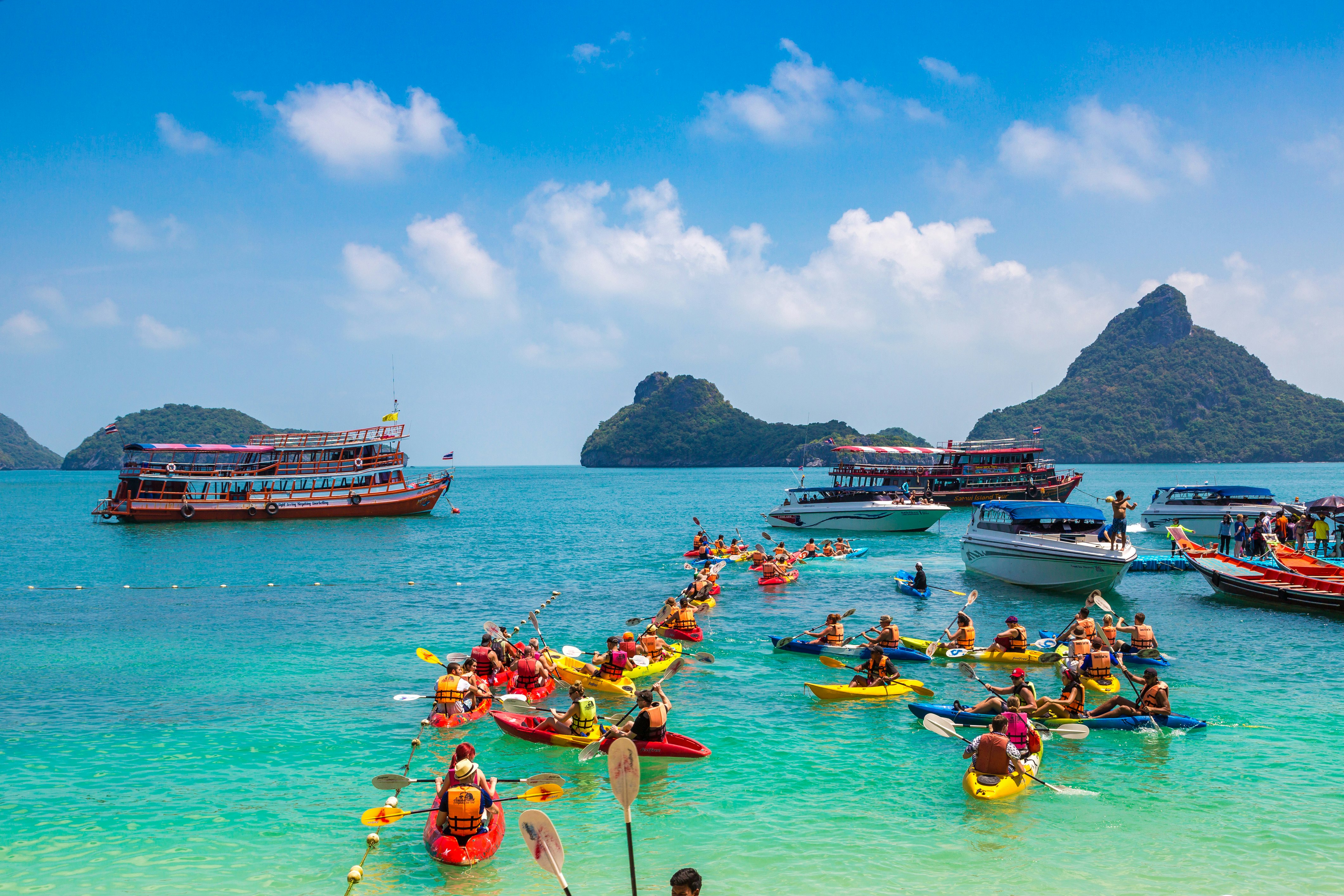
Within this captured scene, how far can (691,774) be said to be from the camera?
1639 cm

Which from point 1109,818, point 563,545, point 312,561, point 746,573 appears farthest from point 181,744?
point 563,545

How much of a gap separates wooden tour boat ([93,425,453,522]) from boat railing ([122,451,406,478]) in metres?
0.06

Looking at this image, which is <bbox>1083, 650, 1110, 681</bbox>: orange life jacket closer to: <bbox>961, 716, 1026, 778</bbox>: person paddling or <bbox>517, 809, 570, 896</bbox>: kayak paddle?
<bbox>961, 716, 1026, 778</bbox>: person paddling

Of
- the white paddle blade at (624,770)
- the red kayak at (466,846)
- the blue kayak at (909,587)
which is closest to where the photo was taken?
the white paddle blade at (624,770)

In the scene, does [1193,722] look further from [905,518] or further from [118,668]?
[905,518]

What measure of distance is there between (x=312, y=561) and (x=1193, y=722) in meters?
47.3

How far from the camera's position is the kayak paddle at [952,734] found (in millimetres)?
14945

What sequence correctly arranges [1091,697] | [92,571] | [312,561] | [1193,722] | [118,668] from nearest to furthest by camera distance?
1. [1193,722]
2. [1091,697]
3. [118,668]
4. [92,571]
5. [312,561]

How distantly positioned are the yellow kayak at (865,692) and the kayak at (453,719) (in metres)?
8.44

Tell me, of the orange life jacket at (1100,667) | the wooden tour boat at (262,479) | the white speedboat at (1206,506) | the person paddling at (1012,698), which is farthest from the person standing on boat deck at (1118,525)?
the wooden tour boat at (262,479)

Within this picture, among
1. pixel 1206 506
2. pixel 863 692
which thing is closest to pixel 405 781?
pixel 863 692

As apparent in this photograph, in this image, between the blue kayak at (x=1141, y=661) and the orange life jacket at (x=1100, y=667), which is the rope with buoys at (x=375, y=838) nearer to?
the orange life jacket at (x=1100, y=667)

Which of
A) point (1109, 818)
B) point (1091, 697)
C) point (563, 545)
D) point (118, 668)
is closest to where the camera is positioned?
point (1109, 818)

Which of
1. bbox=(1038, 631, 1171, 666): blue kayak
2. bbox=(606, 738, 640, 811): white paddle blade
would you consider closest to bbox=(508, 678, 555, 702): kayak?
bbox=(606, 738, 640, 811): white paddle blade
